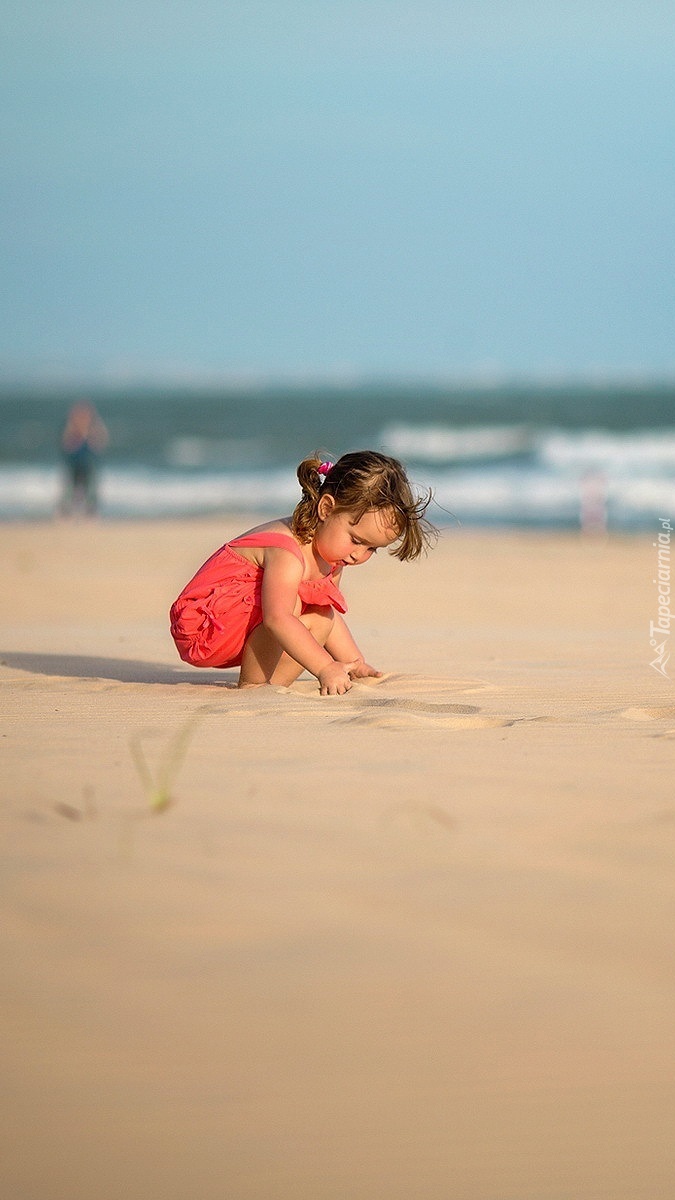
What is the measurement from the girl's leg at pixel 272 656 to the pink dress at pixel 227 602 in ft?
0.13

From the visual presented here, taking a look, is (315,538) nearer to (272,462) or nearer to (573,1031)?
(573,1031)

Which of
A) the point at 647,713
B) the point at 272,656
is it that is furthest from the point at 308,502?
the point at 647,713

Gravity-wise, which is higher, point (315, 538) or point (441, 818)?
point (315, 538)

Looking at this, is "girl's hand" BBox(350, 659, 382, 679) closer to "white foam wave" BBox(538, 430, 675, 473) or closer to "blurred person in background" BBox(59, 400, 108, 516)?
"blurred person in background" BBox(59, 400, 108, 516)

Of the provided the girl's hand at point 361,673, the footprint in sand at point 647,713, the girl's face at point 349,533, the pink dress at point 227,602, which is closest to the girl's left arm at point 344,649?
the girl's hand at point 361,673

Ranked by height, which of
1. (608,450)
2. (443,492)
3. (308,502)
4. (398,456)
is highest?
(308,502)

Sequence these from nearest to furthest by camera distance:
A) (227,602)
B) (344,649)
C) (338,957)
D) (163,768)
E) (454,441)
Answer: (338,957)
(163,768)
(227,602)
(344,649)
(454,441)

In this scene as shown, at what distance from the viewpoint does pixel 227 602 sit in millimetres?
4848

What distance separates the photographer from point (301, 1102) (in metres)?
1.90

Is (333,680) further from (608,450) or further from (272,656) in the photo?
(608,450)

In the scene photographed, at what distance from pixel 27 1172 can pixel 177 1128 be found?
214mm

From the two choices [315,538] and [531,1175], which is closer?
[531,1175]

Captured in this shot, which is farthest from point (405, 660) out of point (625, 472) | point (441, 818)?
point (625, 472)

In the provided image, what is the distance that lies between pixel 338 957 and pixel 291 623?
2430mm
